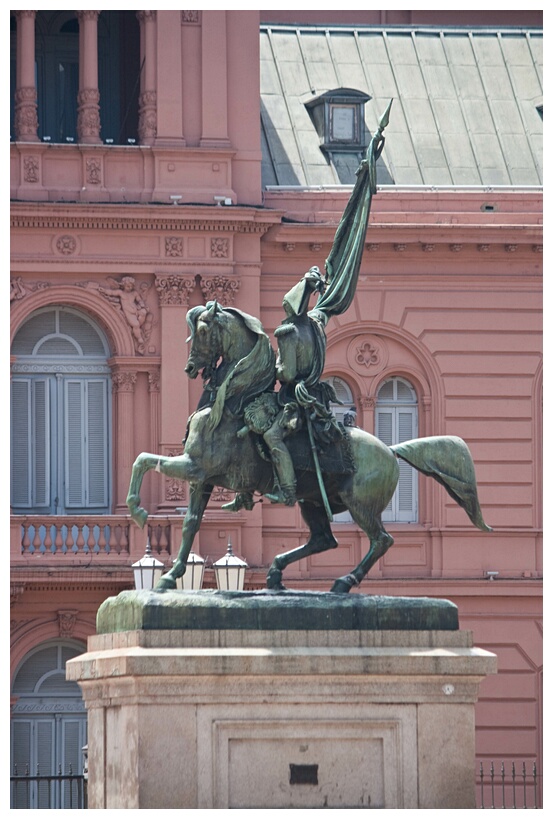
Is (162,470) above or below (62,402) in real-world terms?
below

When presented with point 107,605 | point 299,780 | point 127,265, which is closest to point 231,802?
point 299,780

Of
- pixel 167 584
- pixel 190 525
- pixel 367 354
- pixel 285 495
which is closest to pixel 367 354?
pixel 367 354

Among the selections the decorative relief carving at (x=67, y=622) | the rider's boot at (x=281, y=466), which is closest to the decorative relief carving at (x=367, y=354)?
the decorative relief carving at (x=67, y=622)

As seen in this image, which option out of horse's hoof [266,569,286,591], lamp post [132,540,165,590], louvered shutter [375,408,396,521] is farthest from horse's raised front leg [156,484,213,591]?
louvered shutter [375,408,396,521]

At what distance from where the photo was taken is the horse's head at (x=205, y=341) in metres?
24.8

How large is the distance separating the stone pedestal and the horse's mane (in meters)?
1.82

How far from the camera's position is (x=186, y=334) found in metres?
44.9

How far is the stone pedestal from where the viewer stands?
23.1 m

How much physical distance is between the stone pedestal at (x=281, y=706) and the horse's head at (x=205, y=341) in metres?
2.23

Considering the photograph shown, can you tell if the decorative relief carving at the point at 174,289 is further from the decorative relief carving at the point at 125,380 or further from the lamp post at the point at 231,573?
the lamp post at the point at 231,573

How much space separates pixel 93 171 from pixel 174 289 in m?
2.45

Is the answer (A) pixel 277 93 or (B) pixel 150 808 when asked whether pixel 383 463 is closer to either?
(B) pixel 150 808

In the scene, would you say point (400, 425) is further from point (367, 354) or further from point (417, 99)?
point (417, 99)

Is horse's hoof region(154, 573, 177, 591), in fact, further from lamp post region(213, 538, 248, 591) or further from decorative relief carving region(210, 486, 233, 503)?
decorative relief carving region(210, 486, 233, 503)
